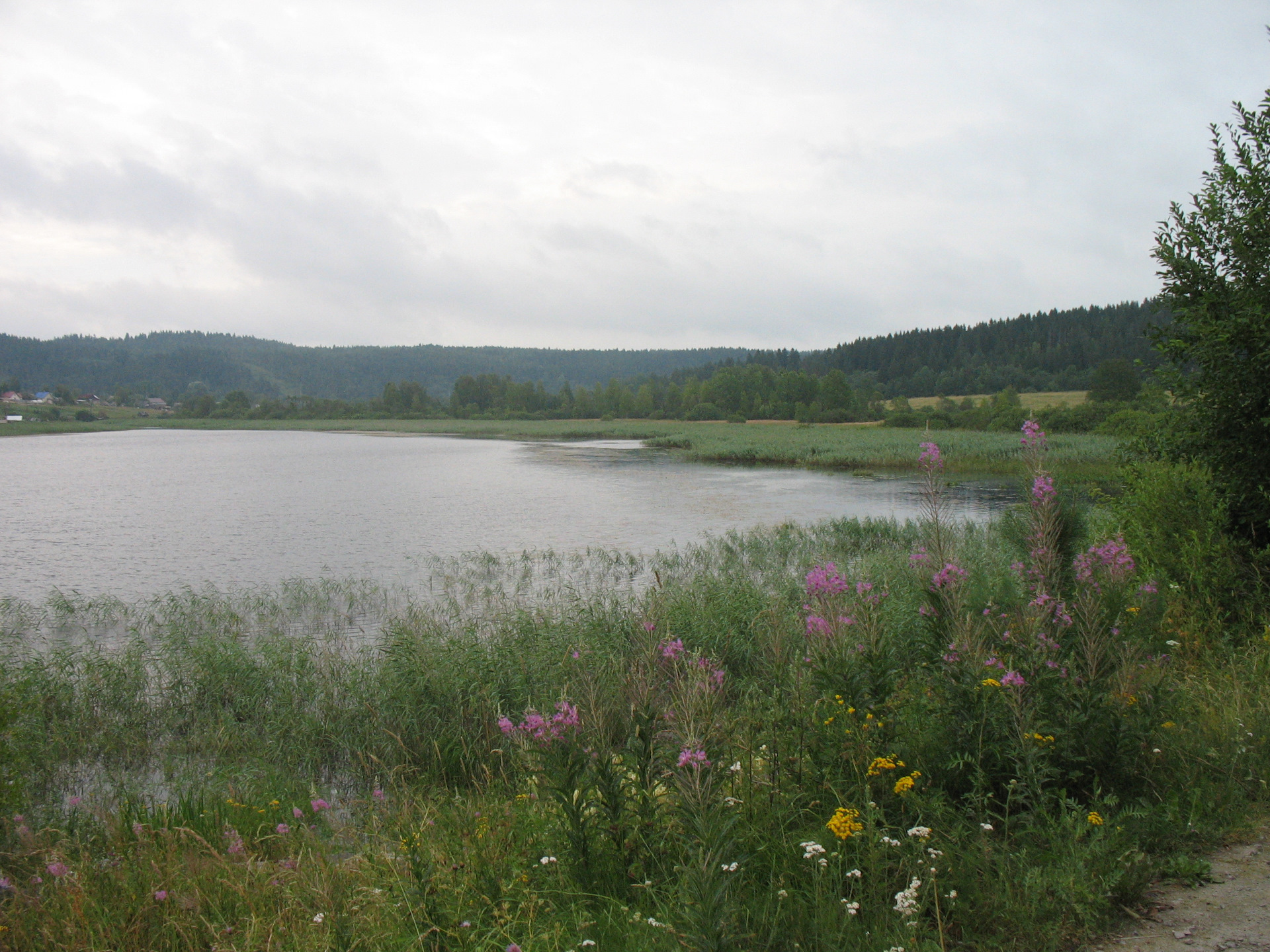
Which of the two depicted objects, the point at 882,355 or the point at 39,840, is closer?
the point at 39,840

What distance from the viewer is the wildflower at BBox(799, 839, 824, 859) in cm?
291

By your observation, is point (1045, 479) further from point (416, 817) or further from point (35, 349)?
point (35, 349)

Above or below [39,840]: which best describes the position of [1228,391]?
above

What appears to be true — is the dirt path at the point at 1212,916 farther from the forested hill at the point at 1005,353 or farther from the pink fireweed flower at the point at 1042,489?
the forested hill at the point at 1005,353

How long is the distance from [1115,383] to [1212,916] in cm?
7528

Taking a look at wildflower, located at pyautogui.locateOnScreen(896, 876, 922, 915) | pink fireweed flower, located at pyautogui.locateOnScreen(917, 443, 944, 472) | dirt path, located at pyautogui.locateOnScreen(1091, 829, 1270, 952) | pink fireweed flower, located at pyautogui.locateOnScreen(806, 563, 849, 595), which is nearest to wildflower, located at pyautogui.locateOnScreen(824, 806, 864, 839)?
wildflower, located at pyautogui.locateOnScreen(896, 876, 922, 915)

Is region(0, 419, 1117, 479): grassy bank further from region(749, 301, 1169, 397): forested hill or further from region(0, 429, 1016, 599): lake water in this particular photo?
region(749, 301, 1169, 397): forested hill

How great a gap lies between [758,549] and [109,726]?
34.4 feet

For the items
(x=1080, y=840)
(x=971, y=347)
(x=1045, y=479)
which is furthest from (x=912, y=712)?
(x=971, y=347)

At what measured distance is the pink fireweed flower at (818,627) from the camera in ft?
13.5

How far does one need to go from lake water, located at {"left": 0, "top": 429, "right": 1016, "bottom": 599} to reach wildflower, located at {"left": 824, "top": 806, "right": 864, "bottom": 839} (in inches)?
462

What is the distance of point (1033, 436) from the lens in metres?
4.91

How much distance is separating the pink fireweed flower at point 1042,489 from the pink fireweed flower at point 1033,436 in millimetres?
221

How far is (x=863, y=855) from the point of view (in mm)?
3117
